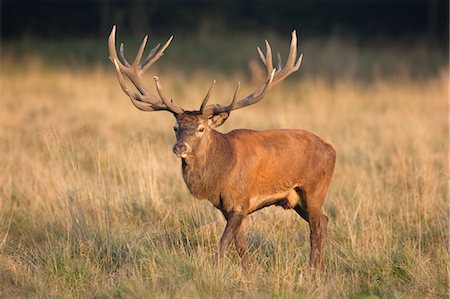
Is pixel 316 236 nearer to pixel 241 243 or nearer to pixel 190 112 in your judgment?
pixel 241 243

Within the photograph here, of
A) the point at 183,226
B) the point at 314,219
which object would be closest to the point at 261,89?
the point at 314,219

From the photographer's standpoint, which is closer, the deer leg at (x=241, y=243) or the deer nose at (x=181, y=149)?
the deer nose at (x=181, y=149)

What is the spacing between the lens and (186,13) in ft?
97.1

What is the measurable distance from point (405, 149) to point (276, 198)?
15.0 feet

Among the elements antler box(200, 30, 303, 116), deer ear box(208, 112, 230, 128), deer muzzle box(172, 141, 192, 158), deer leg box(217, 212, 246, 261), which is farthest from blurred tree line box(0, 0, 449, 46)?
deer muzzle box(172, 141, 192, 158)

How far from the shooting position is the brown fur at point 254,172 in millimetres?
6723

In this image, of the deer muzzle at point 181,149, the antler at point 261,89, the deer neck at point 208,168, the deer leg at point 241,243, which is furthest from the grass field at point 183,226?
the antler at point 261,89

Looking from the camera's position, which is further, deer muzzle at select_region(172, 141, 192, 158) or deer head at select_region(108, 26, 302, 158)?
deer head at select_region(108, 26, 302, 158)

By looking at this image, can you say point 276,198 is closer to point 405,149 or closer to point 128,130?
point 405,149

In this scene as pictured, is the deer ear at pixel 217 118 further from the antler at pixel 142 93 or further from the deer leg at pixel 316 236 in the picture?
the deer leg at pixel 316 236

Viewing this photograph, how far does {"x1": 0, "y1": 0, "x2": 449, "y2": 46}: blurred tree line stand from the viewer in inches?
1119

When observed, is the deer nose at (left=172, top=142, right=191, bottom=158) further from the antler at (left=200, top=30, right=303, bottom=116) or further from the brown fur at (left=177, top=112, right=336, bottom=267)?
the antler at (left=200, top=30, right=303, bottom=116)

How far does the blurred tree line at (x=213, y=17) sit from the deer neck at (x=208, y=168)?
70.2 feet

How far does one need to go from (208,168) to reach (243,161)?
1.05 ft
